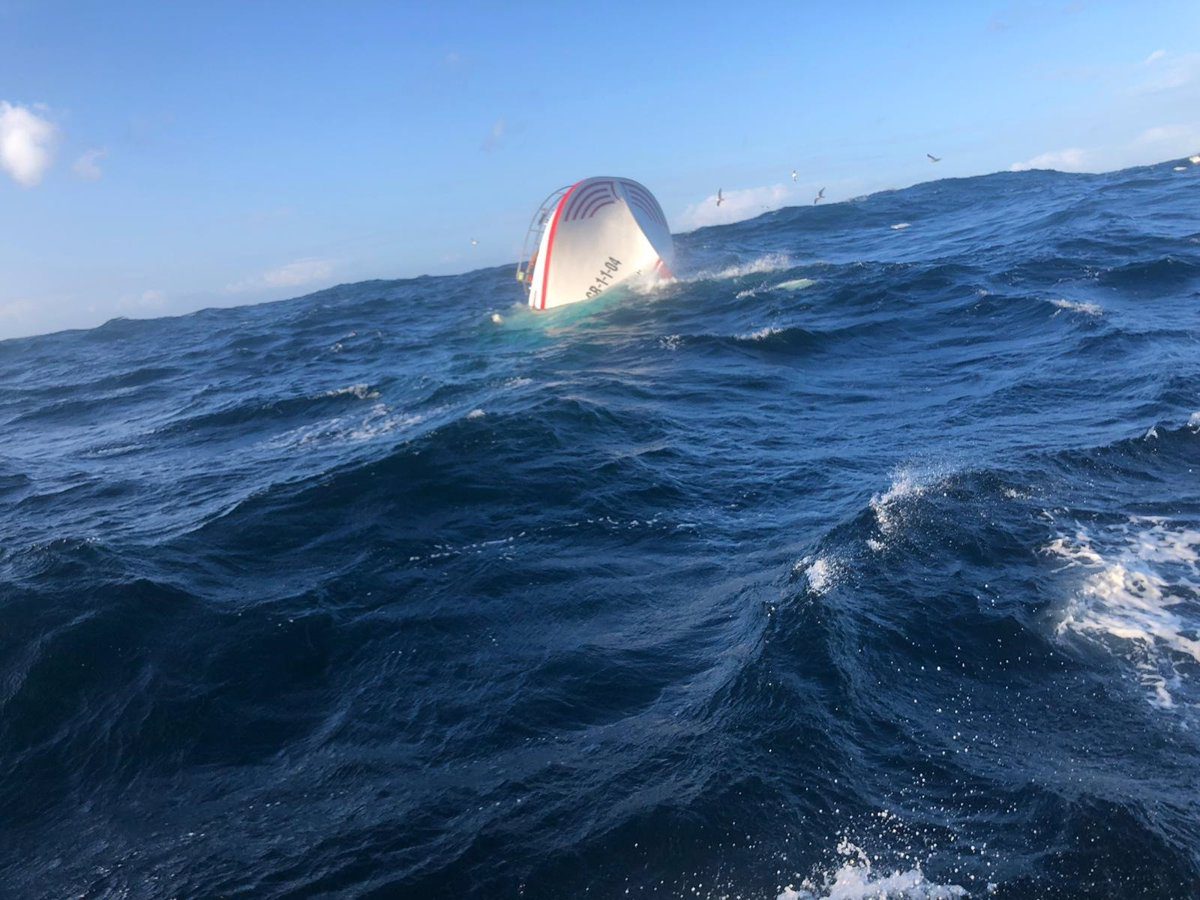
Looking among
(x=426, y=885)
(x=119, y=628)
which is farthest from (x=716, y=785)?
(x=119, y=628)

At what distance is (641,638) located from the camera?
→ 7.87 metres

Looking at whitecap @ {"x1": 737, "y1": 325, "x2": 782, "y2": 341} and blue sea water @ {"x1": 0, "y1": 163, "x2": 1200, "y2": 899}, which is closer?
blue sea water @ {"x1": 0, "y1": 163, "x2": 1200, "y2": 899}

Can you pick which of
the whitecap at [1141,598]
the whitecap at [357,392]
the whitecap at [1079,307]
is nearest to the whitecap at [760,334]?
the whitecap at [1079,307]

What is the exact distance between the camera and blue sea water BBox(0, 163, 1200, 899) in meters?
5.21

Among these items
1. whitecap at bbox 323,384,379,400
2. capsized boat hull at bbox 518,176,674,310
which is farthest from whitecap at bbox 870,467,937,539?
capsized boat hull at bbox 518,176,674,310

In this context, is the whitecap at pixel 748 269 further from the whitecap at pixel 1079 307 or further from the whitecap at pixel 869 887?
the whitecap at pixel 869 887

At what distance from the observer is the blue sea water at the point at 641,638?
5.21 metres

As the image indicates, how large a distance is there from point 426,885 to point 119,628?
589cm

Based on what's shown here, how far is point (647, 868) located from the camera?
4.99 meters

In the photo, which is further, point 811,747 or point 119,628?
point 119,628

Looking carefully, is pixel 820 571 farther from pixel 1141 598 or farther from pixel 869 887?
pixel 869 887

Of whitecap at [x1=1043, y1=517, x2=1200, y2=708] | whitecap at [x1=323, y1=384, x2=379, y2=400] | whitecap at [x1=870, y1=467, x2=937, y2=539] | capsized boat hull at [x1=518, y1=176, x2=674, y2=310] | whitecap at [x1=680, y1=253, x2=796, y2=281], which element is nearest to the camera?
whitecap at [x1=1043, y1=517, x2=1200, y2=708]

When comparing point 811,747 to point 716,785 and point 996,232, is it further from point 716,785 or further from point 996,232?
point 996,232

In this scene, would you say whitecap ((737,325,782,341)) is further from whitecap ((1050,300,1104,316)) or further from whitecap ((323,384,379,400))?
whitecap ((323,384,379,400))
